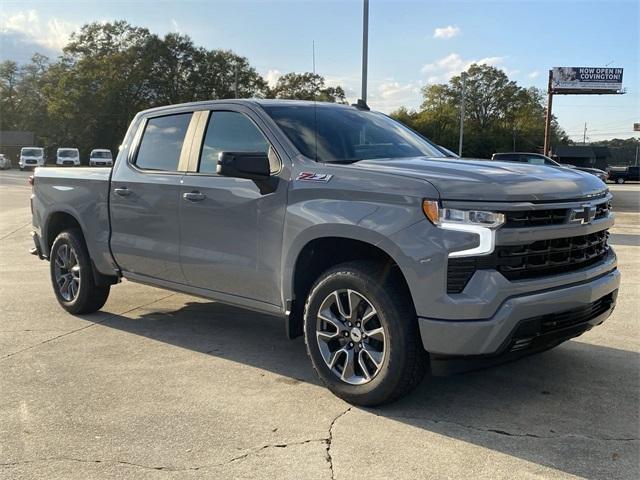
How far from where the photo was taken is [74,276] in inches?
236

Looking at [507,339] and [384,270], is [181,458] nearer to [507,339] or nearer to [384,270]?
[384,270]

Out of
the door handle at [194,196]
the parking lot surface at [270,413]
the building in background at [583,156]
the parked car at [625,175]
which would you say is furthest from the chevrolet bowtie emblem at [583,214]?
the building in background at [583,156]

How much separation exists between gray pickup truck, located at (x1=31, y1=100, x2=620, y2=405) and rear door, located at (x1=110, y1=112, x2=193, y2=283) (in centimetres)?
2

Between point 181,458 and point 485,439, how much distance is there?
1643mm

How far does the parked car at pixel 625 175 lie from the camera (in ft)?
163

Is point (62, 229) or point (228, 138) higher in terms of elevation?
point (228, 138)

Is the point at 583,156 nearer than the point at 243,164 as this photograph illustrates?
No

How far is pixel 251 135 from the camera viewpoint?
4441mm

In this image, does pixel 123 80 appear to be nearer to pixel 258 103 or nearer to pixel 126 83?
pixel 126 83

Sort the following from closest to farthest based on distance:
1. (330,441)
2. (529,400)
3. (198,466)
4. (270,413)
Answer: (198,466) < (330,441) < (270,413) < (529,400)

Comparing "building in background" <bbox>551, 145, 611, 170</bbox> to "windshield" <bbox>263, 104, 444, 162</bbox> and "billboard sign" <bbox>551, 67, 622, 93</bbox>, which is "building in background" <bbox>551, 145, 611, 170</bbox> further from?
"windshield" <bbox>263, 104, 444, 162</bbox>

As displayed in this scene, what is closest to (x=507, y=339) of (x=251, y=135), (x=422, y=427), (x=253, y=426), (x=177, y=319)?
(x=422, y=427)

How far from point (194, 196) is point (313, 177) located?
1156mm

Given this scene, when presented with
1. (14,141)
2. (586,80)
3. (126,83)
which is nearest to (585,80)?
(586,80)
